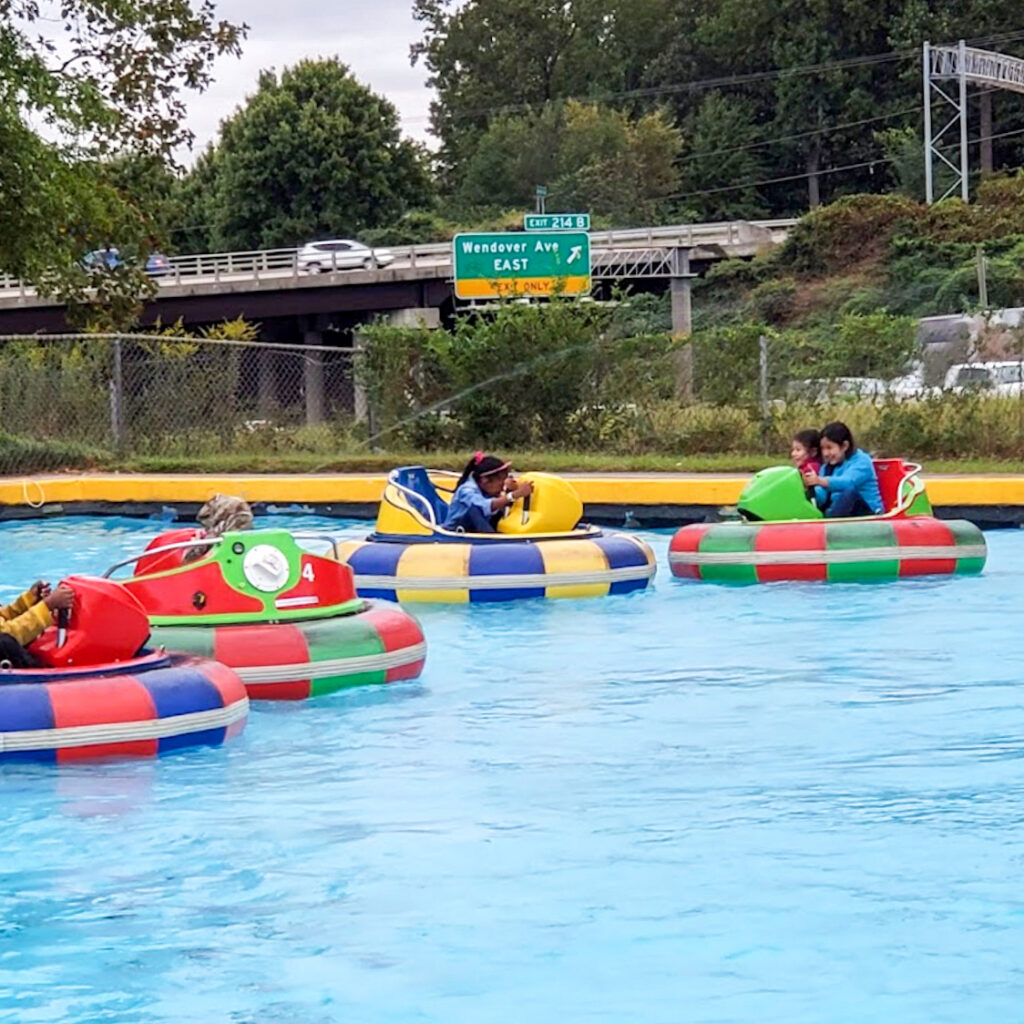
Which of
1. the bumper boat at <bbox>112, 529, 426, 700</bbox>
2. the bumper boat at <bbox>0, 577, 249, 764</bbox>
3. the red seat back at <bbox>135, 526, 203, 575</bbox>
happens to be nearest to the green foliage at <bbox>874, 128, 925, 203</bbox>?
the red seat back at <bbox>135, 526, 203, 575</bbox>

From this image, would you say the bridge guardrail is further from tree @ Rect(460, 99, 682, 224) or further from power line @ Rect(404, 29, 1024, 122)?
power line @ Rect(404, 29, 1024, 122)

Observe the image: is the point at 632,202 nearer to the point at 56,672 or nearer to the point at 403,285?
the point at 403,285

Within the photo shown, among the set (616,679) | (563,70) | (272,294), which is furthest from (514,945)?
(563,70)

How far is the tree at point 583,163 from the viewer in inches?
3081

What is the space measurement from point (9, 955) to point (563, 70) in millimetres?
88421

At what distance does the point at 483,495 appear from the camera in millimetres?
14406

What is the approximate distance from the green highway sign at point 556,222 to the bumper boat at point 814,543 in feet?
58.9

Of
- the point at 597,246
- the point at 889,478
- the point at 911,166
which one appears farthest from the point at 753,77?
the point at 889,478

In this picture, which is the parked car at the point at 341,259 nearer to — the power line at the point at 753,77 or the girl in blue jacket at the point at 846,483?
the power line at the point at 753,77

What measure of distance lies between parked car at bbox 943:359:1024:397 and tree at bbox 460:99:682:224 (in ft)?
187

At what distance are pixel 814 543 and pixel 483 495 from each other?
91.3 inches

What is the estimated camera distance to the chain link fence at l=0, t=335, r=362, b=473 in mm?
24234

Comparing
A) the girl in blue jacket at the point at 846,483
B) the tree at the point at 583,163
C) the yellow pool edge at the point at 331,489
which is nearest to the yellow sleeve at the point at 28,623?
the girl in blue jacket at the point at 846,483

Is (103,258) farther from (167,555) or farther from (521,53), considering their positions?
(521,53)
